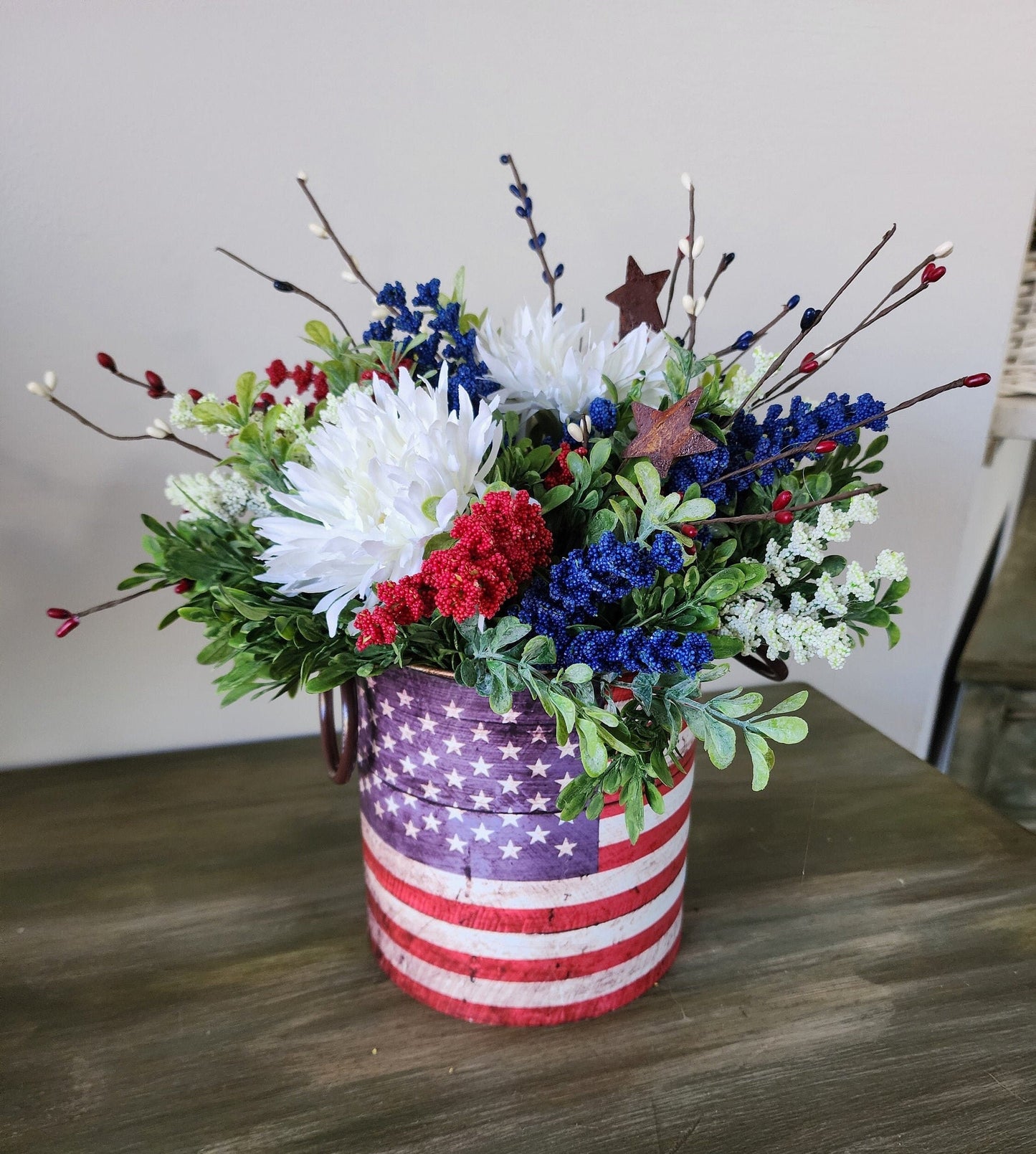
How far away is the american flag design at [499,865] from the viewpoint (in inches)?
20.0

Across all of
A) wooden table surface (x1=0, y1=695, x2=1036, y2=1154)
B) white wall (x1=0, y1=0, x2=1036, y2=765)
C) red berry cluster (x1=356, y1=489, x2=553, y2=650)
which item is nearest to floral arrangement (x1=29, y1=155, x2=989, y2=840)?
red berry cluster (x1=356, y1=489, x2=553, y2=650)

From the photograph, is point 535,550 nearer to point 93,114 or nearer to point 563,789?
point 563,789

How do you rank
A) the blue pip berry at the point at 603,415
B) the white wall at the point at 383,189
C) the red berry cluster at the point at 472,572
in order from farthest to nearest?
the white wall at the point at 383,189
the blue pip berry at the point at 603,415
the red berry cluster at the point at 472,572

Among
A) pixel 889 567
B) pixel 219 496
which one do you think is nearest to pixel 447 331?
pixel 219 496

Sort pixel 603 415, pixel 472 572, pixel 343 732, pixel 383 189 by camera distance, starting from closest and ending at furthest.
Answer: pixel 472 572 → pixel 603 415 → pixel 343 732 → pixel 383 189

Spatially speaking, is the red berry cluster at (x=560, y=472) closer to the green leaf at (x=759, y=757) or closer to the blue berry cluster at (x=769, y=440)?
the blue berry cluster at (x=769, y=440)

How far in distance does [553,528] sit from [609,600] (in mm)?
85

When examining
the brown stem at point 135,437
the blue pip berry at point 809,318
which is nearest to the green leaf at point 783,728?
the blue pip berry at point 809,318

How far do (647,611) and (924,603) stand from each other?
0.90 metres

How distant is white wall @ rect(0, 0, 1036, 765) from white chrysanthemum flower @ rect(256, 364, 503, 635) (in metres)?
0.48

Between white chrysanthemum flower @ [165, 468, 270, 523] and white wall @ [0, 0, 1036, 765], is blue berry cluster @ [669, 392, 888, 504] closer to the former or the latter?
white chrysanthemum flower @ [165, 468, 270, 523]

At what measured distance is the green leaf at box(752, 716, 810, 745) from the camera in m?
0.43

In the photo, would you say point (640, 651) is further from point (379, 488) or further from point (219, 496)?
point (219, 496)

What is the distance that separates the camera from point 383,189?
0.85 metres
